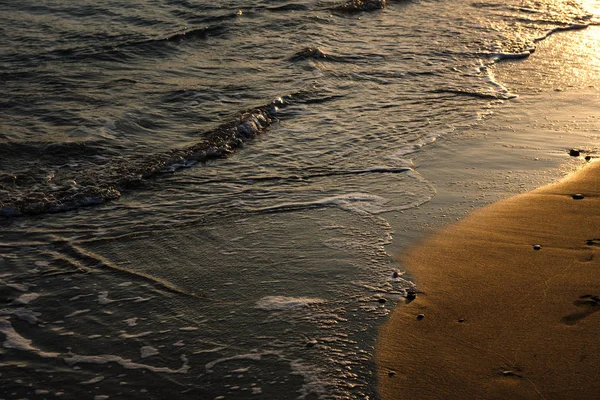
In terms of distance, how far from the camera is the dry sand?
3.72m

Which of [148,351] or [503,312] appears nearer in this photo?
[148,351]

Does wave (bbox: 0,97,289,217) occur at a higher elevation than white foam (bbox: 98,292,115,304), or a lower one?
higher

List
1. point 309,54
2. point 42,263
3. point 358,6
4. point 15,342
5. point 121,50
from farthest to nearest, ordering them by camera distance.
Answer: point 358,6, point 121,50, point 309,54, point 42,263, point 15,342

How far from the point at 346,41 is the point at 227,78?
2.70 meters

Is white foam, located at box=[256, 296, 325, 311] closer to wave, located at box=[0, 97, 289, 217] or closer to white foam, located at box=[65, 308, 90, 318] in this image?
white foam, located at box=[65, 308, 90, 318]

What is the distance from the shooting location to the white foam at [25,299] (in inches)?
181

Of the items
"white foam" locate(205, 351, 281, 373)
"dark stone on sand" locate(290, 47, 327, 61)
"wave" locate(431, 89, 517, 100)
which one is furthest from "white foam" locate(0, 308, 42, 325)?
"dark stone on sand" locate(290, 47, 327, 61)

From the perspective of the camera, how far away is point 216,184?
6.46 meters

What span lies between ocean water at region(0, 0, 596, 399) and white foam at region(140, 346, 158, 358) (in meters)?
0.03

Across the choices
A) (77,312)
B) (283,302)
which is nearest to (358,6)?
(283,302)

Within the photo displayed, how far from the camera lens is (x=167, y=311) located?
4.47 m

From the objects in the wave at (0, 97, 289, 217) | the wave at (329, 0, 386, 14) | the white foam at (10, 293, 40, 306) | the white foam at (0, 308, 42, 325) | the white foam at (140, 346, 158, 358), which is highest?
the wave at (329, 0, 386, 14)

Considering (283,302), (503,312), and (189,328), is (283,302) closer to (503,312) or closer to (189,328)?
(189,328)

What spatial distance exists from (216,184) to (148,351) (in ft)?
8.40
